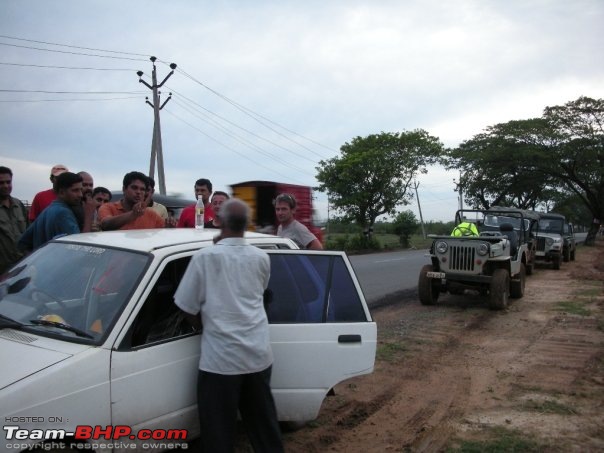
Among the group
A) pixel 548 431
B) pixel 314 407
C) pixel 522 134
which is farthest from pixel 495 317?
A: pixel 522 134

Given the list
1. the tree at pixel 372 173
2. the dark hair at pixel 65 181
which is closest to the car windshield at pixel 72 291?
the dark hair at pixel 65 181

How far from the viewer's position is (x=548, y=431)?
420 cm

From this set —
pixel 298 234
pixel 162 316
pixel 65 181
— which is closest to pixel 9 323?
pixel 162 316

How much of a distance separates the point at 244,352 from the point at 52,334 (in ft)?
3.47

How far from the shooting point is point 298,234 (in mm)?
5031

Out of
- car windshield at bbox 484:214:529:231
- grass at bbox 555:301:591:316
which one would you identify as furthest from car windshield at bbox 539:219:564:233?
grass at bbox 555:301:591:316

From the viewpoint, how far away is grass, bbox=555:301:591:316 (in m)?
9.37

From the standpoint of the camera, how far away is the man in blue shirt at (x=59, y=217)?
4195mm

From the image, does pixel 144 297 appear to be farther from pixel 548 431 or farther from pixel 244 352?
pixel 548 431

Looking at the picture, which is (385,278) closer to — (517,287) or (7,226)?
(517,287)

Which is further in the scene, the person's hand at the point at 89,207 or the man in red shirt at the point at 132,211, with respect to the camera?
the person's hand at the point at 89,207

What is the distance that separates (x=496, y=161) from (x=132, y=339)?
33722 millimetres

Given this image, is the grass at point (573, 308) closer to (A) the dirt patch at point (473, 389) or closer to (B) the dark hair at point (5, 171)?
(A) the dirt patch at point (473, 389)

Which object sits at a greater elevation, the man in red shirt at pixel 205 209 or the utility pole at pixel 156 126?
the utility pole at pixel 156 126
